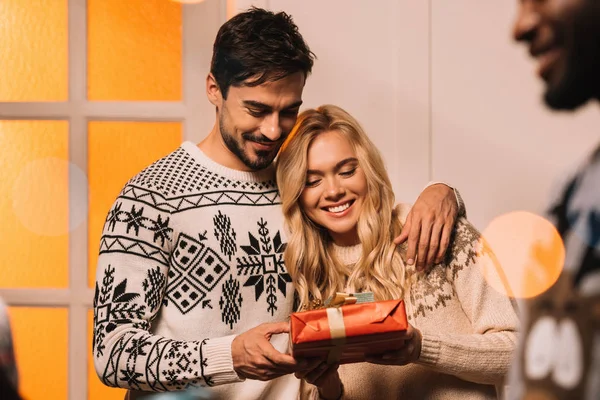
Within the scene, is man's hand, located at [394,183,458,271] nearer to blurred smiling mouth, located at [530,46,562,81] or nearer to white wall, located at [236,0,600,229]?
white wall, located at [236,0,600,229]

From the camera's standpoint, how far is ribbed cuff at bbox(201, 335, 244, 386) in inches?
47.5

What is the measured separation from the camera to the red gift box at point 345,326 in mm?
1020

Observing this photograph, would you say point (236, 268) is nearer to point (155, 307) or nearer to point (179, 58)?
point (155, 307)

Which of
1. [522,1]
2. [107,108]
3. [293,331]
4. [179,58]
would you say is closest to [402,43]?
[179,58]

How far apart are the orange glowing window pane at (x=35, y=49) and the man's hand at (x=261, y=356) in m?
1.21

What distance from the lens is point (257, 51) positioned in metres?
1.39

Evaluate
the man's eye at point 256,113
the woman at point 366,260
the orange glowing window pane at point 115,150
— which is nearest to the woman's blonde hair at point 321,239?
the woman at point 366,260

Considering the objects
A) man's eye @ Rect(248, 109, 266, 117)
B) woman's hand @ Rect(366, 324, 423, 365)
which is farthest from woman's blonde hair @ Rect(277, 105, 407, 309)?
woman's hand @ Rect(366, 324, 423, 365)

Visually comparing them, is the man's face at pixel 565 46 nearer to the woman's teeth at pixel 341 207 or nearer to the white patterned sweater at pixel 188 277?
the white patterned sweater at pixel 188 277

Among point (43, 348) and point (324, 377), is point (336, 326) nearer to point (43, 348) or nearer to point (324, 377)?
point (324, 377)

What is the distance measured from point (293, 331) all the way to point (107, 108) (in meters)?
1.27

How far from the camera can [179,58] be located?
2068mm

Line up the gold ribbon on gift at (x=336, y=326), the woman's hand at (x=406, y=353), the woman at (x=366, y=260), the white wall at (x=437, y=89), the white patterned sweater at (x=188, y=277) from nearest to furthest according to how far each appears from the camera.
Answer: the gold ribbon on gift at (x=336, y=326), the woman's hand at (x=406, y=353), the white patterned sweater at (x=188, y=277), the woman at (x=366, y=260), the white wall at (x=437, y=89)

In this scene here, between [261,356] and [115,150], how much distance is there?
113cm
